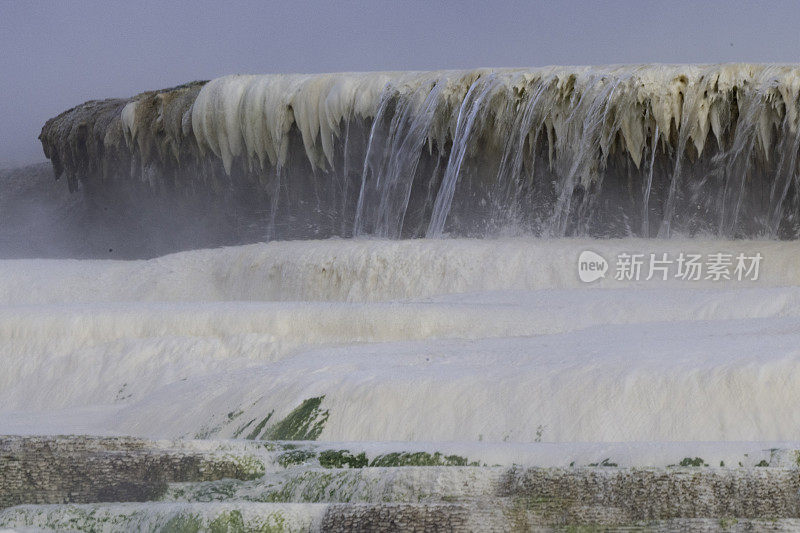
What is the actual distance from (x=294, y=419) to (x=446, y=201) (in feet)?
31.0

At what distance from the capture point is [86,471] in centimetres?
427

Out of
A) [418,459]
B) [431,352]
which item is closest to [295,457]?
[418,459]

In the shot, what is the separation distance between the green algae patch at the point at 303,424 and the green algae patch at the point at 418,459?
1.91 meters

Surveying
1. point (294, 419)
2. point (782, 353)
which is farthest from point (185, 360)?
point (782, 353)

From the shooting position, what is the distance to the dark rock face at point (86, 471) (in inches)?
167

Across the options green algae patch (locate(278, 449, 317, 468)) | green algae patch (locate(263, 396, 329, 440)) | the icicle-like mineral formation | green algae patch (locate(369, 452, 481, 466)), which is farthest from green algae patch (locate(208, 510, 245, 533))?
the icicle-like mineral formation

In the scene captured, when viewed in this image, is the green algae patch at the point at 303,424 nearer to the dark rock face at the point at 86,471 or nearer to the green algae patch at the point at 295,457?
the green algae patch at the point at 295,457

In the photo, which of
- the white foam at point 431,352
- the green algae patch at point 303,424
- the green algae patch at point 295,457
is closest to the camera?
the green algae patch at point 295,457

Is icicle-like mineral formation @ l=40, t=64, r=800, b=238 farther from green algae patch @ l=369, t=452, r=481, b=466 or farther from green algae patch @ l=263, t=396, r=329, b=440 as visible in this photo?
green algae patch @ l=369, t=452, r=481, b=466

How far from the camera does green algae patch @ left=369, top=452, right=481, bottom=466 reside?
16.3ft

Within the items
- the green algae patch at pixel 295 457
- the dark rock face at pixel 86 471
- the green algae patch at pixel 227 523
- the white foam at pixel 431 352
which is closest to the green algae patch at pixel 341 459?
→ the green algae patch at pixel 295 457

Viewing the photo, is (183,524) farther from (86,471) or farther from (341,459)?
(341,459)

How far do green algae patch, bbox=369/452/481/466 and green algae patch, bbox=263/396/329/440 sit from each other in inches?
75.1

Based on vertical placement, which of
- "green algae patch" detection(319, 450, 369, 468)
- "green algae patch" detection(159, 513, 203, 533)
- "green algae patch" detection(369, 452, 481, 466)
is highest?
"green algae patch" detection(369, 452, 481, 466)
